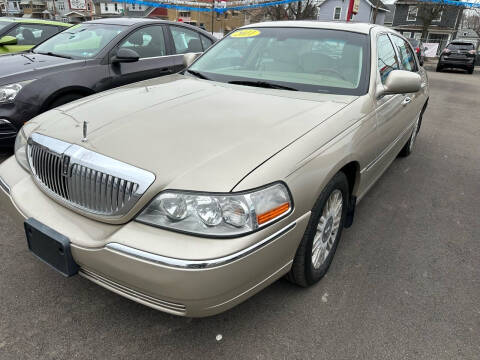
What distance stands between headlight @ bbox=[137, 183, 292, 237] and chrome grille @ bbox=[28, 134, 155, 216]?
12 cm

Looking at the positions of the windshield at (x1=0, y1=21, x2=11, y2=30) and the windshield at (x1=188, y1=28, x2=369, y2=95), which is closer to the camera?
the windshield at (x1=188, y1=28, x2=369, y2=95)

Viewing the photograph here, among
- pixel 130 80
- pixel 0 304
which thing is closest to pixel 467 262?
pixel 0 304

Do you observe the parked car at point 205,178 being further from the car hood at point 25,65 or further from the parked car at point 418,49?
the parked car at point 418,49

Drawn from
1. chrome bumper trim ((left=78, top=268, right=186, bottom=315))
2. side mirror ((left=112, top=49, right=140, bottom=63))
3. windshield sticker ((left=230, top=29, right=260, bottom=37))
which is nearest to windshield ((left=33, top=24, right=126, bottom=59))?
side mirror ((left=112, top=49, right=140, bottom=63))

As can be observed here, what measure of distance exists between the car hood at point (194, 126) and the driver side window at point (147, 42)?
94.2 inches

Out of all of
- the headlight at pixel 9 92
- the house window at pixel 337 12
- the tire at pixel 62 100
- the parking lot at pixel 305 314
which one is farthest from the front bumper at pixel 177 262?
the house window at pixel 337 12

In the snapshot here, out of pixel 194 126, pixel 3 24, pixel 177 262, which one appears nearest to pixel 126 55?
pixel 194 126

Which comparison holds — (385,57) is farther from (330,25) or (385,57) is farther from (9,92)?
(9,92)

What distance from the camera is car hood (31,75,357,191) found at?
5.67ft

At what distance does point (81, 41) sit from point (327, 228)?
4.27 metres

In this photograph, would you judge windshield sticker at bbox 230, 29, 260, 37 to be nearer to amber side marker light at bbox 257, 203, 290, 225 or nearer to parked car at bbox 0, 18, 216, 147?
parked car at bbox 0, 18, 216, 147

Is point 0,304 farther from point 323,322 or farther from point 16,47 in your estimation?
point 16,47

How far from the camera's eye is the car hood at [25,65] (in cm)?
389

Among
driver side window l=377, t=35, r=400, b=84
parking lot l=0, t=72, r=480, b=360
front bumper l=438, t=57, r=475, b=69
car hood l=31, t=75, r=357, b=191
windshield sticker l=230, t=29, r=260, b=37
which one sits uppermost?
windshield sticker l=230, t=29, r=260, b=37
